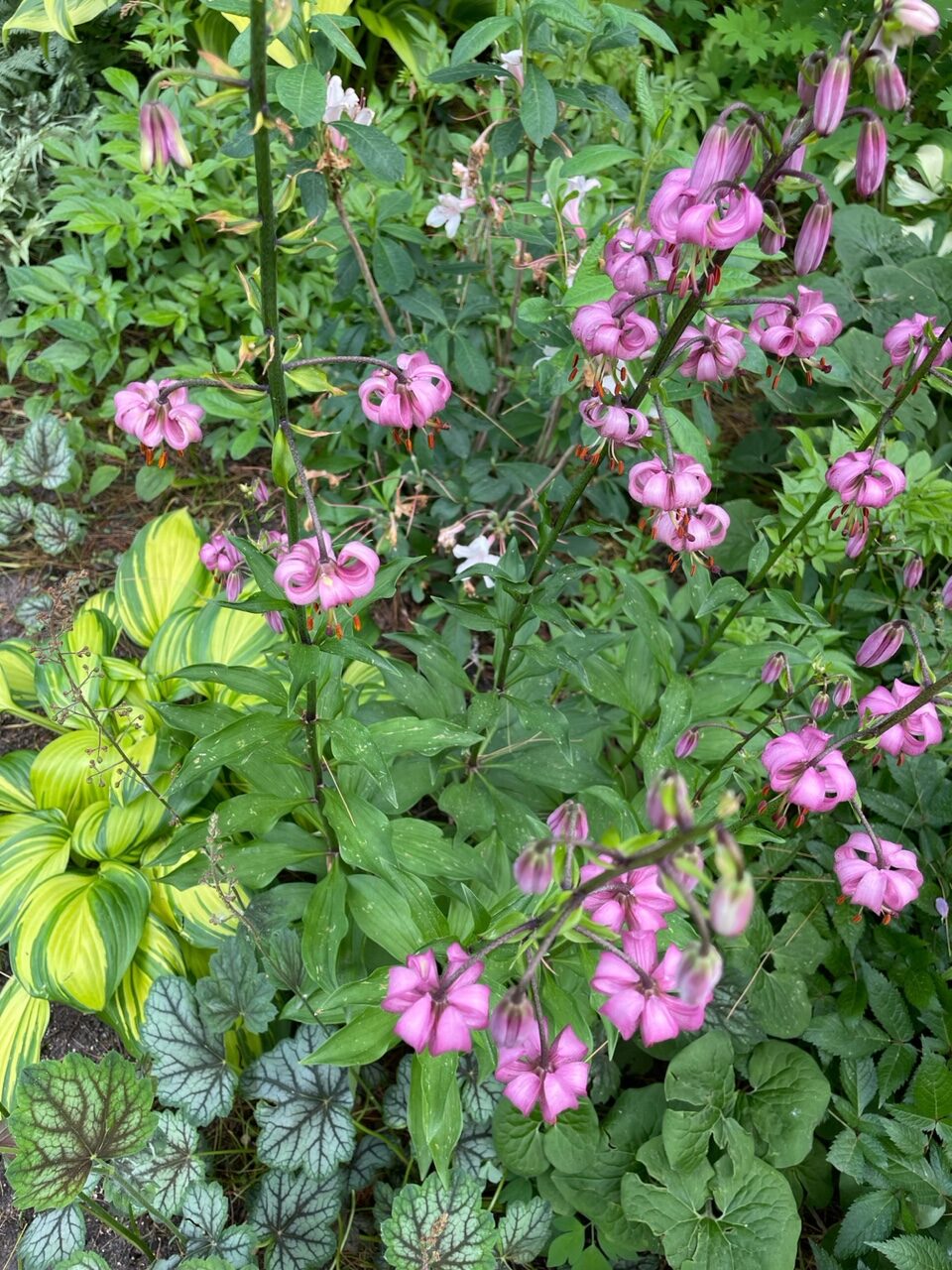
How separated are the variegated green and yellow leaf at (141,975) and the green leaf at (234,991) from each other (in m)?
0.20

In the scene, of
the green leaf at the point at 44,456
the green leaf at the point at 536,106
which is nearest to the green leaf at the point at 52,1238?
the green leaf at the point at 44,456

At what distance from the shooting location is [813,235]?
3.57ft

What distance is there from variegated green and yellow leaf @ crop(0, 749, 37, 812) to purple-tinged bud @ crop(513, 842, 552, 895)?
1.60 m

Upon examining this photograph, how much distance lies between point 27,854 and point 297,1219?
2.93ft

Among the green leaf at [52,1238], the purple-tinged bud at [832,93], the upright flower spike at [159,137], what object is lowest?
the green leaf at [52,1238]

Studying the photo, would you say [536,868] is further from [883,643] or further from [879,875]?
[883,643]

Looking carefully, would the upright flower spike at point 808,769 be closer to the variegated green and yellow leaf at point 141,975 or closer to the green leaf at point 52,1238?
the variegated green and yellow leaf at point 141,975

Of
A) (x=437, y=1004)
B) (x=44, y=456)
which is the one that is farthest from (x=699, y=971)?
(x=44, y=456)

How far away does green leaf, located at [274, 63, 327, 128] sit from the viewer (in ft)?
4.52

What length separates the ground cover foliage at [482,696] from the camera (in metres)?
1.19

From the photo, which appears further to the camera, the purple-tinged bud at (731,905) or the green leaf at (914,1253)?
the green leaf at (914,1253)

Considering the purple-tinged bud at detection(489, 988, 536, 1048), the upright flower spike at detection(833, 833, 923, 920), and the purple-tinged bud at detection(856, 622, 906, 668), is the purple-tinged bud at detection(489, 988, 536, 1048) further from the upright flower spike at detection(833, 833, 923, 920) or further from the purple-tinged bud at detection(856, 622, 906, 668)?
the purple-tinged bud at detection(856, 622, 906, 668)

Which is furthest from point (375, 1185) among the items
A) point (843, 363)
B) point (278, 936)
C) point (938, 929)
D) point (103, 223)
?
point (103, 223)

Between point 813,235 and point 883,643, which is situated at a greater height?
point 813,235
